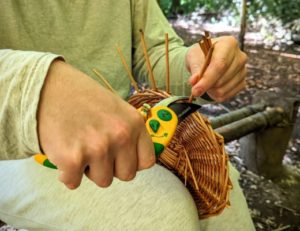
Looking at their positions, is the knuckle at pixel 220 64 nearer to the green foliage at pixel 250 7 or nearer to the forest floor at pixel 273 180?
the forest floor at pixel 273 180

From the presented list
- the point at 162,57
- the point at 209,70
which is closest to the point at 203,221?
the point at 209,70

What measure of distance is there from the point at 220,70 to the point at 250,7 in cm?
471

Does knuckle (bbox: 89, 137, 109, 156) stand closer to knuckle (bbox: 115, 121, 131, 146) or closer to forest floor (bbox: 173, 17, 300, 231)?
knuckle (bbox: 115, 121, 131, 146)

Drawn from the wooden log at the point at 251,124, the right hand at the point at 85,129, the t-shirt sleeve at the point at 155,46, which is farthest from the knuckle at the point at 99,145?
the wooden log at the point at 251,124

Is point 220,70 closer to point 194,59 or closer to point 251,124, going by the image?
point 194,59

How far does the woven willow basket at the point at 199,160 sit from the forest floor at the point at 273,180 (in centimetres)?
105

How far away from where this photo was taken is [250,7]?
16.7ft

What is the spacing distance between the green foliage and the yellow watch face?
408 centimetres

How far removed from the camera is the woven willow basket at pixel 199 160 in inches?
27.4

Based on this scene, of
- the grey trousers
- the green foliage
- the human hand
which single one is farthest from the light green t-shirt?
the green foliage

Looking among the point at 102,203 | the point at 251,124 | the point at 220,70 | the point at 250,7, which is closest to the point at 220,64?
the point at 220,70

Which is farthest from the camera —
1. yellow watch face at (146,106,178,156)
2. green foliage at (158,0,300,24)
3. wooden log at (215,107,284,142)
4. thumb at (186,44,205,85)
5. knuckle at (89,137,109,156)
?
green foliage at (158,0,300,24)

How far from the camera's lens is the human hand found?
717mm

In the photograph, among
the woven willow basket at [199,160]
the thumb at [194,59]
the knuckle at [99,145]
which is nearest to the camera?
the knuckle at [99,145]
